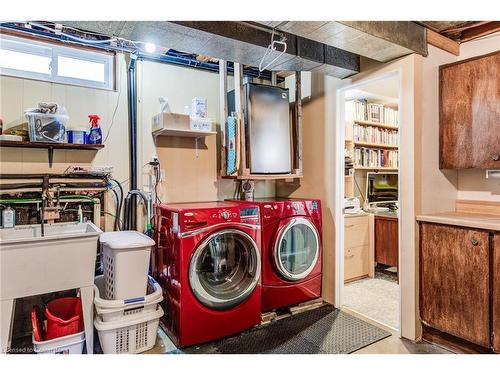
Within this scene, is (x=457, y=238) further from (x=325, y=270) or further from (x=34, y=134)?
(x=34, y=134)

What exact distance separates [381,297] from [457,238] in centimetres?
136

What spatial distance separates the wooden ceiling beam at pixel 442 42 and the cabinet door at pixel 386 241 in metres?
2.00

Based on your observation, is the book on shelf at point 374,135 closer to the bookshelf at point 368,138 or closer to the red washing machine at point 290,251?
the bookshelf at point 368,138

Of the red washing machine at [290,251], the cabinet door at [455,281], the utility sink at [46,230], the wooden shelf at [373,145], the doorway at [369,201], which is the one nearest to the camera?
the cabinet door at [455,281]

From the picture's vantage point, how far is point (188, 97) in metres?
3.23

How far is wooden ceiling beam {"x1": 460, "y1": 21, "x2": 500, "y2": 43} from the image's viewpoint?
2.43 metres

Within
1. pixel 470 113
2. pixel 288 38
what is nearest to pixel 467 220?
pixel 470 113

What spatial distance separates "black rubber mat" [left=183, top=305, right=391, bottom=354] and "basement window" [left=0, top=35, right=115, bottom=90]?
2.44m

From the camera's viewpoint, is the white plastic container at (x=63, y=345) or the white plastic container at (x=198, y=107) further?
the white plastic container at (x=198, y=107)

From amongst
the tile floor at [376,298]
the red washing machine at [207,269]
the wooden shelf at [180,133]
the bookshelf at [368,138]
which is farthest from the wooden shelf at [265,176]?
the tile floor at [376,298]

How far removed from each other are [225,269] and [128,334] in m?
0.90

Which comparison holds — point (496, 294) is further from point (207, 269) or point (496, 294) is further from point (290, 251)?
point (207, 269)

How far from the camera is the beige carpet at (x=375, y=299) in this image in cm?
287

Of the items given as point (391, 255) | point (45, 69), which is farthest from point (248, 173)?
point (391, 255)
